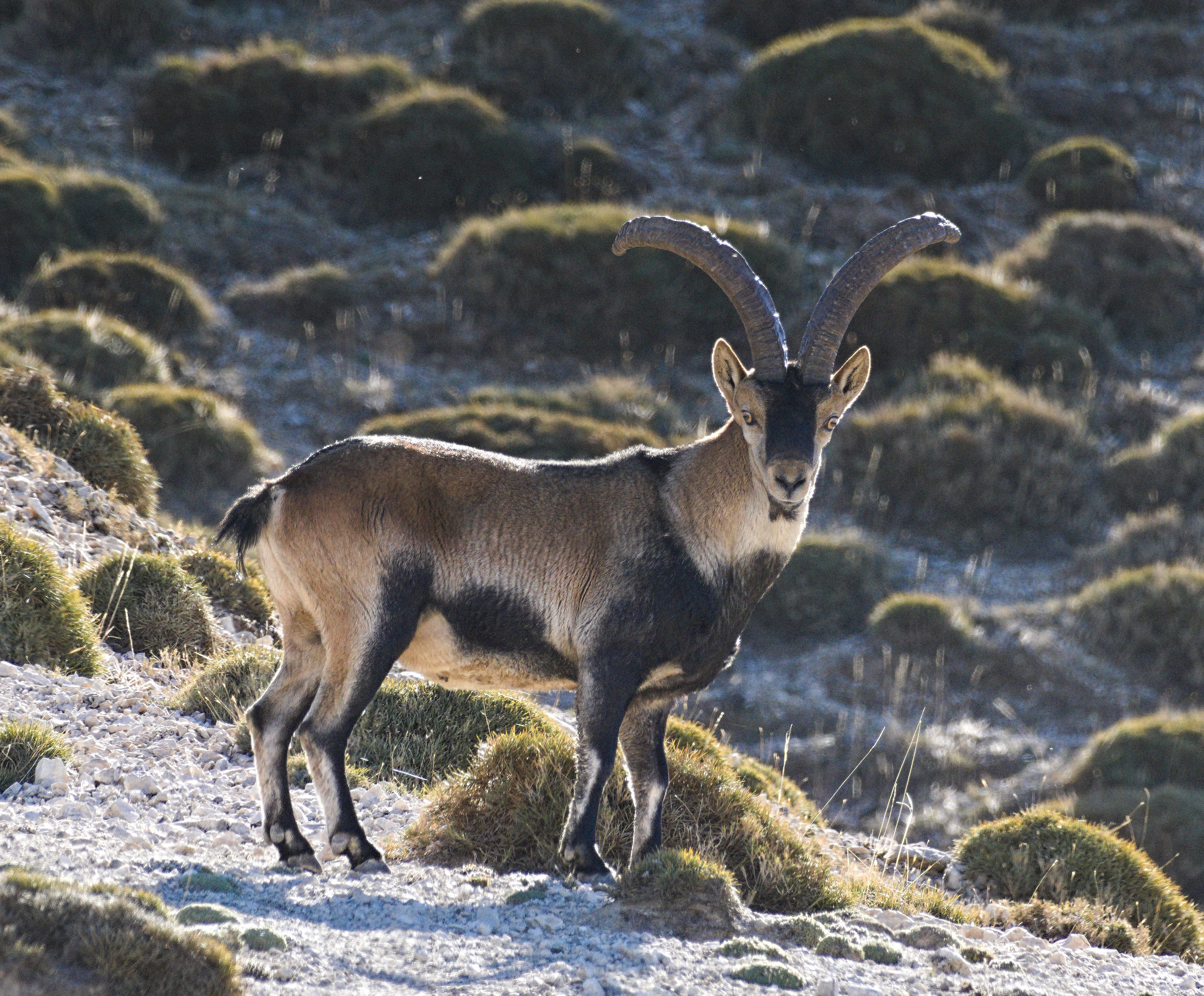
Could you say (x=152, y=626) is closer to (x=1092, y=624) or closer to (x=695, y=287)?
(x=1092, y=624)

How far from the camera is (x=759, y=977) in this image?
593 cm

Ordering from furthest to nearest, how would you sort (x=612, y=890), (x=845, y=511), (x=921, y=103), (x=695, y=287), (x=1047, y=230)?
(x=921, y=103) < (x=1047, y=230) < (x=695, y=287) < (x=845, y=511) < (x=612, y=890)

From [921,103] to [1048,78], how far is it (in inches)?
214

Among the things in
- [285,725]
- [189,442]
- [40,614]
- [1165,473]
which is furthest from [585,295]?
[285,725]

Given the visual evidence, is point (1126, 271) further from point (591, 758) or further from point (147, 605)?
point (591, 758)

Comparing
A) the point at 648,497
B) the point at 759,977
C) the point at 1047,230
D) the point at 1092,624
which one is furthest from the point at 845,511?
the point at 759,977

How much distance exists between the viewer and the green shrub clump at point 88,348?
19891 millimetres

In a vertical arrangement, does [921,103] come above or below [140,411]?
above

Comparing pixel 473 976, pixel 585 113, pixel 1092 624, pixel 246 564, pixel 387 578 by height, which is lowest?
pixel 1092 624

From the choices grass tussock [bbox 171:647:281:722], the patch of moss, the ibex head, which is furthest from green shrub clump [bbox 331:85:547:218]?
the ibex head

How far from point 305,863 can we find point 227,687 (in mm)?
3006

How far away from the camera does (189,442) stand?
1953 cm

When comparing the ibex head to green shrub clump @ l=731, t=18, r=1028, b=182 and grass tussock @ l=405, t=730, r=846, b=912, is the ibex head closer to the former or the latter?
grass tussock @ l=405, t=730, r=846, b=912

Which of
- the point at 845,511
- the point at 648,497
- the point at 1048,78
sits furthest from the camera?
the point at 1048,78
